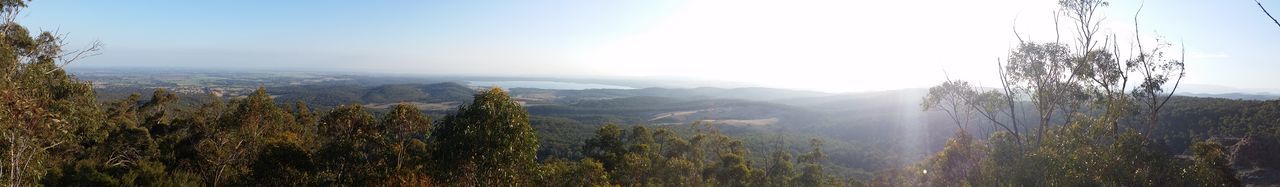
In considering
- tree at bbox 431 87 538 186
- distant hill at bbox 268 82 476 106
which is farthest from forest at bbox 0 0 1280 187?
distant hill at bbox 268 82 476 106

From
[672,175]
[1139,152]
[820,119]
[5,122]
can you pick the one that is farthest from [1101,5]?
[820,119]

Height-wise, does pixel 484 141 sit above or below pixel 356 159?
above

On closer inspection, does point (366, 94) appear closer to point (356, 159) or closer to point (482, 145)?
point (356, 159)

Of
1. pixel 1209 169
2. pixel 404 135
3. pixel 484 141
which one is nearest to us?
pixel 484 141

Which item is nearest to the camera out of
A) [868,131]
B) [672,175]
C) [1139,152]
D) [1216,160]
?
[1139,152]

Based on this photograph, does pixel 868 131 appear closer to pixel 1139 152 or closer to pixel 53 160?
pixel 1139 152

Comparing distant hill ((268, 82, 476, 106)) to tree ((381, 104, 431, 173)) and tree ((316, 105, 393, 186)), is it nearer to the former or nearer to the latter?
tree ((316, 105, 393, 186))

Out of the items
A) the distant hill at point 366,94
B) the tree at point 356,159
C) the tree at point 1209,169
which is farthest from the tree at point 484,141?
the distant hill at point 366,94

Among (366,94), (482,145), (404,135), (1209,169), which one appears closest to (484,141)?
(482,145)
